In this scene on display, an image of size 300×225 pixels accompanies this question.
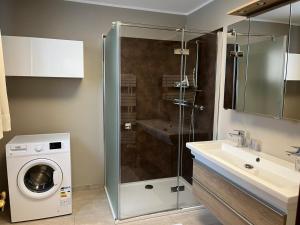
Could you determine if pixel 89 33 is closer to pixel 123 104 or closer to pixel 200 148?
pixel 123 104

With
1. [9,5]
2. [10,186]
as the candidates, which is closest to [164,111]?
[10,186]

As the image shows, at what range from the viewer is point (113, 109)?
99.3 inches

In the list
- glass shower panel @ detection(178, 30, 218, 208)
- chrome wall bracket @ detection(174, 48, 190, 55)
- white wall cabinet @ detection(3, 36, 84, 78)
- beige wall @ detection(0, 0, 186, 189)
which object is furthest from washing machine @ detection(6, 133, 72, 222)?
chrome wall bracket @ detection(174, 48, 190, 55)

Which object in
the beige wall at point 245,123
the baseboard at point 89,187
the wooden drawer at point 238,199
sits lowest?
the baseboard at point 89,187

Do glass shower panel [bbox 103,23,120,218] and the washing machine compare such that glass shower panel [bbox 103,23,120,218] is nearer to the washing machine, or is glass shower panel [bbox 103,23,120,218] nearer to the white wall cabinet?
the white wall cabinet

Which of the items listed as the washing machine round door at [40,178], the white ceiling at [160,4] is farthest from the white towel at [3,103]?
the white ceiling at [160,4]

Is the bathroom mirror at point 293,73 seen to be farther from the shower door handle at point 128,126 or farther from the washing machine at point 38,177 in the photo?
the washing machine at point 38,177

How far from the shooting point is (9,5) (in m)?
2.68

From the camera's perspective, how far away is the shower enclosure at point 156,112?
267cm

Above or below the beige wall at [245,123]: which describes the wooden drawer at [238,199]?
below

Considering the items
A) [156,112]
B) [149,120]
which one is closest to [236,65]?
[156,112]

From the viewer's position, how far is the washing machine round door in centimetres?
241

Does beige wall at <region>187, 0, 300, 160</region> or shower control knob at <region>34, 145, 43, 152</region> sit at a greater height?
beige wall at <region>187, 0, 300, 160</region>

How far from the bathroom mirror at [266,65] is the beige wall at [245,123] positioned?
0.09 metres
